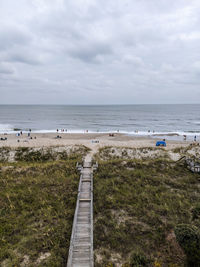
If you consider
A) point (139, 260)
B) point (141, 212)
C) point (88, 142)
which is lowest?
point (139, 260)

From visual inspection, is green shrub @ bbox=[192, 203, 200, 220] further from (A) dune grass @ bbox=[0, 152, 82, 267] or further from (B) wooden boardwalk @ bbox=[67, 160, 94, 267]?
(A) dune grass @ bbox=[0, 152, 82, 267]

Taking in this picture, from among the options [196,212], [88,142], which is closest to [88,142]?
[88,142]

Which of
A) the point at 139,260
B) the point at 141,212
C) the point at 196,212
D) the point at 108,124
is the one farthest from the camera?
the point at 108,124

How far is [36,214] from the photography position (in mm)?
11383

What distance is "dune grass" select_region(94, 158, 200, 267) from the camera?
839 centimetres

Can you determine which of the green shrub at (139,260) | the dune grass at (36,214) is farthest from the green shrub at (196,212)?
the dune grass at (36,214)

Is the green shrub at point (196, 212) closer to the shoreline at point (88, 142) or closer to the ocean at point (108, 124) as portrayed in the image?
the shoreline at point (88, 142)

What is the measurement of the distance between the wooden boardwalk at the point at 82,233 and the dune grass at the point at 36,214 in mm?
451

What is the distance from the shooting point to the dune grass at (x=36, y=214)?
8.37m

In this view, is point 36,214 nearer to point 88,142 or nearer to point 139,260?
point 139,260

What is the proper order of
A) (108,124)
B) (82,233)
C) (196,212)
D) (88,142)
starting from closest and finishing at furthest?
(82,233) < (196,212) < (88,142) < (108,124)

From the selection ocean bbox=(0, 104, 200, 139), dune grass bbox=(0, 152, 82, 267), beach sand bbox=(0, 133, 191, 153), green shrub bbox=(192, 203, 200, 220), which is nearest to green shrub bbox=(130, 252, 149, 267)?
dune grass bbox=(0, 152, 82, 267)

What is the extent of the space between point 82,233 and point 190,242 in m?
5.62

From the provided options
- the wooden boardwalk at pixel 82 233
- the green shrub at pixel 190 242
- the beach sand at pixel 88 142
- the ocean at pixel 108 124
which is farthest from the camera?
the ocean at pixel 108 124
